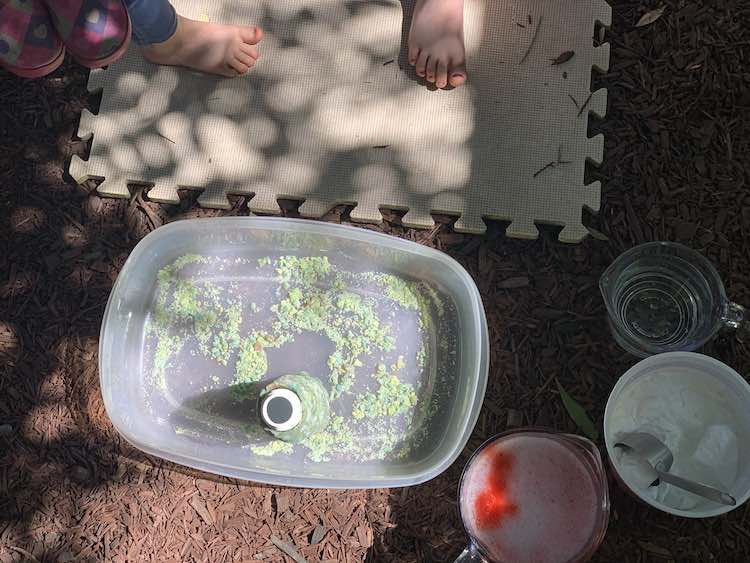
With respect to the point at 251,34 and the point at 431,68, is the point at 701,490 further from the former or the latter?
the point at 251,34

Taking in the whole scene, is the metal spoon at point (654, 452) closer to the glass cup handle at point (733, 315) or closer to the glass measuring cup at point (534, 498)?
the glass measuring cup at point (534, 498)

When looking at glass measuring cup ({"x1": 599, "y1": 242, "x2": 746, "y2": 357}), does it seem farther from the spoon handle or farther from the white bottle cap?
the white bottle cap

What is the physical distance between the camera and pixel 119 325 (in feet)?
5.45

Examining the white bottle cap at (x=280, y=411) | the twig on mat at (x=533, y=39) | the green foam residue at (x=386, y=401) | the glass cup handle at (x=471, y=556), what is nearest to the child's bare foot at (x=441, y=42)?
the twig on mat at (x=533, y=39)

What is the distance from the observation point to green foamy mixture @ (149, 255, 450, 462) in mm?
1682

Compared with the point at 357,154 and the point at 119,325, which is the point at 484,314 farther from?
the point at 119,325

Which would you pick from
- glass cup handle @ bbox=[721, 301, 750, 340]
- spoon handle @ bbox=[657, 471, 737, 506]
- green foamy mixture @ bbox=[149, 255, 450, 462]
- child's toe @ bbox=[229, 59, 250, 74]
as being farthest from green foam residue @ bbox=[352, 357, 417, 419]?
child's toe @ bbox=[229, 59, 250, 74]

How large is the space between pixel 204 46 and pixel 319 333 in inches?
31.7

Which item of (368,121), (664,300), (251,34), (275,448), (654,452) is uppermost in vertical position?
(251,34)

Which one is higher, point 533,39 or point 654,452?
point 533,39

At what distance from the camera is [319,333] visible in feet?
5.67

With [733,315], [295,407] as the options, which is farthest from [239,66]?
[733,315]

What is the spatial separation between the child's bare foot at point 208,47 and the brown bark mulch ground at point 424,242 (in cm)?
28

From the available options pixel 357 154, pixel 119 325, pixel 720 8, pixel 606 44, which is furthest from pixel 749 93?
pixel 119 325
